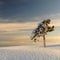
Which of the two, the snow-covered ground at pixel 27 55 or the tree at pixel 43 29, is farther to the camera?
the tree at pixel 43 29

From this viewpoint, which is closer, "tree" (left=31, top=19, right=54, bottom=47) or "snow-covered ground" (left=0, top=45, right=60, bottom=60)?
"snow-covered ground" (left=0, top=45, right=60, bottom=60)

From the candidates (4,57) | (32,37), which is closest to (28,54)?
(4,57)

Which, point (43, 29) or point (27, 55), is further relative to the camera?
point (43, 29)

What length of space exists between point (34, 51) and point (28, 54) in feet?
7.59

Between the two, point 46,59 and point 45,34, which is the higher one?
point 45,34

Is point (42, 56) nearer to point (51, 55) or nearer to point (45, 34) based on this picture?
point (51, 55)

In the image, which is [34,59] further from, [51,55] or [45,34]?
[45,34]

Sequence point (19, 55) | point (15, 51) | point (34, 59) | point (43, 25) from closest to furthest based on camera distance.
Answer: point (34, 59) → point (19, 55) → point (15, 51) → point (43, 25)

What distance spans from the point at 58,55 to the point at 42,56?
103 inches

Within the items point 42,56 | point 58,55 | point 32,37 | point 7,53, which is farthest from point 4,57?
point 32,37

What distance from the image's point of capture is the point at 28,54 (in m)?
34.1

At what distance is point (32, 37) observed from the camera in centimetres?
4534

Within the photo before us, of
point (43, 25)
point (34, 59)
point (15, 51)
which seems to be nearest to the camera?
point (34, 59)

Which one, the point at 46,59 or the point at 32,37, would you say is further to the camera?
the point at 32,37
